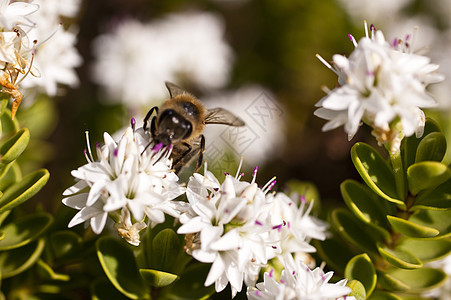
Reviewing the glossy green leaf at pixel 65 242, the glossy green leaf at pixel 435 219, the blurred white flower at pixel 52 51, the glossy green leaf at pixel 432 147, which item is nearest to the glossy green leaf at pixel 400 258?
the glossy green leaf at pixel 435 219

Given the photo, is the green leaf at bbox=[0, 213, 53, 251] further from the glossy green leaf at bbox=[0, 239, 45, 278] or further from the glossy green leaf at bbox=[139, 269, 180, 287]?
the glossy green leaf at bbox=[139, 269, 180, 287]

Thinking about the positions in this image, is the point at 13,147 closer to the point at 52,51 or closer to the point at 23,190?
the point at 23,190

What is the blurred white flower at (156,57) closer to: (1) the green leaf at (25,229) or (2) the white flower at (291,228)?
(1) the green leaf at (25,229)

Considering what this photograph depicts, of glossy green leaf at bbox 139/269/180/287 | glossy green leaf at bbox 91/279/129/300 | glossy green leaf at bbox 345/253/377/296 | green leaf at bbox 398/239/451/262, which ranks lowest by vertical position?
glossy green leaf at bbox 91/279/129/300

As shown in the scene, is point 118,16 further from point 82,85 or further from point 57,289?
point 57,289

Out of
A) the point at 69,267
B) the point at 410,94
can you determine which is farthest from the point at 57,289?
the point at 410,94

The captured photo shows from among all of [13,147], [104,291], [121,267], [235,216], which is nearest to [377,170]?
[235,216]

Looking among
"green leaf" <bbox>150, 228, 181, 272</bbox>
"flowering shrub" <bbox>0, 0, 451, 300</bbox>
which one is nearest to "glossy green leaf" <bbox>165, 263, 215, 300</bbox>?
"flowering shrub" <bbox>0, 0, 451, 300</bbox>
